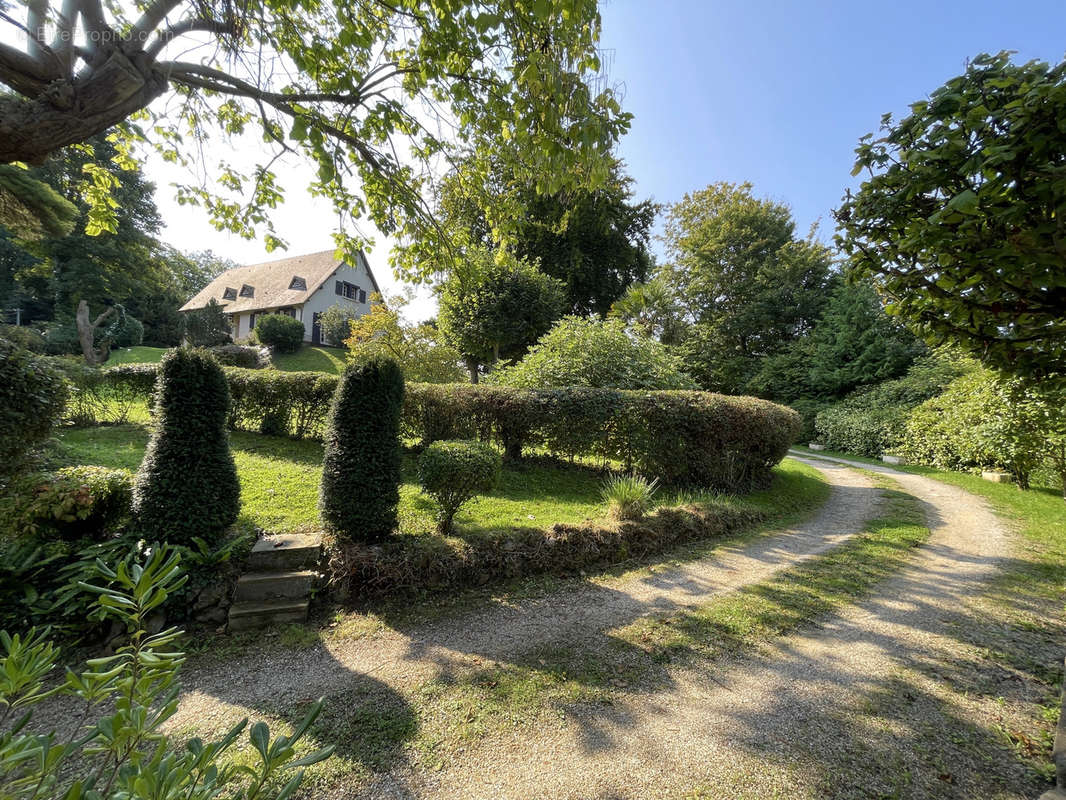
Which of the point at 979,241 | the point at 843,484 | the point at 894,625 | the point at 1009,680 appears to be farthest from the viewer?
the point at 843,484

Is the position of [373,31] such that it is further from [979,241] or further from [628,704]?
[628,704]

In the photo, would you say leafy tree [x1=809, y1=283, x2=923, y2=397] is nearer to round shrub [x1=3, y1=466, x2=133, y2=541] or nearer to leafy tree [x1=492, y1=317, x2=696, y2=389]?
leafy tree [x1=492, y1=317, x2=696, y2=389]

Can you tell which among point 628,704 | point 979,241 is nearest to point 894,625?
point 628,704

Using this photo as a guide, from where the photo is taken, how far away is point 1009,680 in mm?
3014

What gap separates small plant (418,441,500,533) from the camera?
15.5 feet

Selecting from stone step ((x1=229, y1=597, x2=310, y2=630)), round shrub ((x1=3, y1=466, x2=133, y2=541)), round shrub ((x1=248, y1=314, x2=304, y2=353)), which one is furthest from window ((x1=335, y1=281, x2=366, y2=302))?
stone step ((x1=229, y1=597, x2=310, y2=630))

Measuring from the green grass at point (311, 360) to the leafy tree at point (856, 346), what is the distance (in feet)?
84.9

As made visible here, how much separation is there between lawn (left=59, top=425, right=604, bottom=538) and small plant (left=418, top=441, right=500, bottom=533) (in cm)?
37

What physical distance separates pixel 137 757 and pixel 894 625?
5.13m

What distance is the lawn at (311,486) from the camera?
5215mm

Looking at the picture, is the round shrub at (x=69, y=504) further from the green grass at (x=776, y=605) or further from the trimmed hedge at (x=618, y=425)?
the green grass at (x=776, y=605)

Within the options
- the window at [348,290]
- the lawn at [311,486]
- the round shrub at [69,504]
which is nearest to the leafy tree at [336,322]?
the window at [348,290]

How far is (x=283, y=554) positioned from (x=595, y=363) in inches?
295

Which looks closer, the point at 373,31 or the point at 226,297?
the point at 373,31
